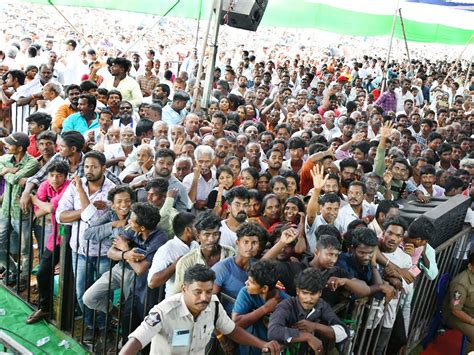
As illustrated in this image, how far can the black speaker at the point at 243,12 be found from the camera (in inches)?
369

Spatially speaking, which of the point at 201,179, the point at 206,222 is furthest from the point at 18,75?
the point at 206,222

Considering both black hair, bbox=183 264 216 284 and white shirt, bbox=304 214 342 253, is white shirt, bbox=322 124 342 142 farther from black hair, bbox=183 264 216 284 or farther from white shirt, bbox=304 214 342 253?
black hair, bbox=183 264 216 284

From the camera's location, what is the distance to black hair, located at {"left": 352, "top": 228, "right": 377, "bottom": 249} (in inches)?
170

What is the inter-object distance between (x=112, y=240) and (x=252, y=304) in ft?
4.06

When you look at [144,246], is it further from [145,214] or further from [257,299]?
[257,299]

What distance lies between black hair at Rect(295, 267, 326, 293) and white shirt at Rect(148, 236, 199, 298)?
0.89m

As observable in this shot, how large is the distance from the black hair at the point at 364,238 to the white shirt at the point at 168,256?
1.27 m

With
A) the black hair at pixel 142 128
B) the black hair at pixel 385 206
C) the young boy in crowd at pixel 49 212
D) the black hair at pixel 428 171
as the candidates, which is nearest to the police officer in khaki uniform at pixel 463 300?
the black hair at pixel 385 206

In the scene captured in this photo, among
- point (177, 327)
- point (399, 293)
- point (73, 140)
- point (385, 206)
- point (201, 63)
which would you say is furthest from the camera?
point (201, 63)

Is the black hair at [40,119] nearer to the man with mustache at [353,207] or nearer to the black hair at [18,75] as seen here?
the black hair at [18,75]

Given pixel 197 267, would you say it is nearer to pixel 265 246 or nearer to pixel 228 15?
pixel 265 246

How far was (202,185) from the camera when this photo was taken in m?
6.02

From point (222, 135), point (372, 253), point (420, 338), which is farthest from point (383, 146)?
point (372, 253)

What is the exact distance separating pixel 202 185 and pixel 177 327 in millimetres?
2801
